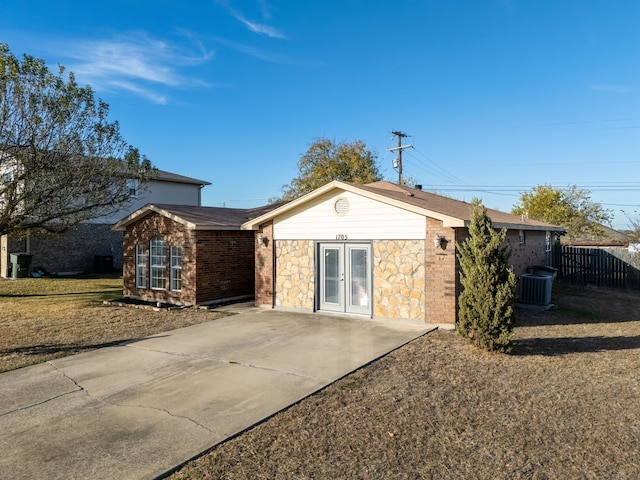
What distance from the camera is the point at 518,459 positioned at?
4062 mm

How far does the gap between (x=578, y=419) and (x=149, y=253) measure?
13.6 m

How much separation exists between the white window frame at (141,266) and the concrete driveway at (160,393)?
6043 millimetres

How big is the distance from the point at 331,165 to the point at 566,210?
18.8 meters

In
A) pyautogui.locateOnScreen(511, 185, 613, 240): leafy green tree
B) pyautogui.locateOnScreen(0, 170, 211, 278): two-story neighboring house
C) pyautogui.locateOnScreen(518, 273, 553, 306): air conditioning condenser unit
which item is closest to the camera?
pyautogui.locateOnScreen(518, 273, 553, 306): air conditioning condenser unit

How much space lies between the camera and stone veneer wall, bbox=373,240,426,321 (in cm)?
1034

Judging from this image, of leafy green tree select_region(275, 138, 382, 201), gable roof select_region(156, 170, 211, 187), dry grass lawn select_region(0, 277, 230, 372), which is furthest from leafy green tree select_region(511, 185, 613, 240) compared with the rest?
dry grass lawn select_region(0, 277, 230, 372)

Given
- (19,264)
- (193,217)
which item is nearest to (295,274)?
(193,217)

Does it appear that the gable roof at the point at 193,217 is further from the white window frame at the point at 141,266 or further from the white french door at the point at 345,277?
the white french door at the point at 345,277

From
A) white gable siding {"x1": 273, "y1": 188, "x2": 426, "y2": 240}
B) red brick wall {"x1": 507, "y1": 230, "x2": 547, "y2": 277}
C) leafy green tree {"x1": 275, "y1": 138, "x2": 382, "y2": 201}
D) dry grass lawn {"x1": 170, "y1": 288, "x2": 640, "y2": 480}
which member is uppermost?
leafy green tree {"x1": 275, "y1": 138, "x2": 382, "y2": 201}

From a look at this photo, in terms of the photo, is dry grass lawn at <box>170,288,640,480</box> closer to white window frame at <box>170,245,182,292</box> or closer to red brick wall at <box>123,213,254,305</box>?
red brick wall at <box>123,213,254,305</box>

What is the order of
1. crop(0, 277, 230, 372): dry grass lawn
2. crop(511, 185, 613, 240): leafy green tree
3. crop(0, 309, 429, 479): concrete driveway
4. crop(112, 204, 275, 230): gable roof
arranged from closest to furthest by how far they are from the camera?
1. crop(0, 309, 429, 479): concrete driveway
2. crop(0, 277, 230, 372): dry grass lawn
3. crop(112, 204, 275, 230): gable roof
4. crop(511, 185, 613, 240): leafy green tree

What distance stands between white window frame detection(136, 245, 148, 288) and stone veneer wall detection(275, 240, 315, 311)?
5.39 meters

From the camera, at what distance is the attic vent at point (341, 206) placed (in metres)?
11.5

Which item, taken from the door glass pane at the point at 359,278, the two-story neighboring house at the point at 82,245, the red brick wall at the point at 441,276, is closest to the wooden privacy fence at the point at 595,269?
the red brick wall at the point at 441,276
